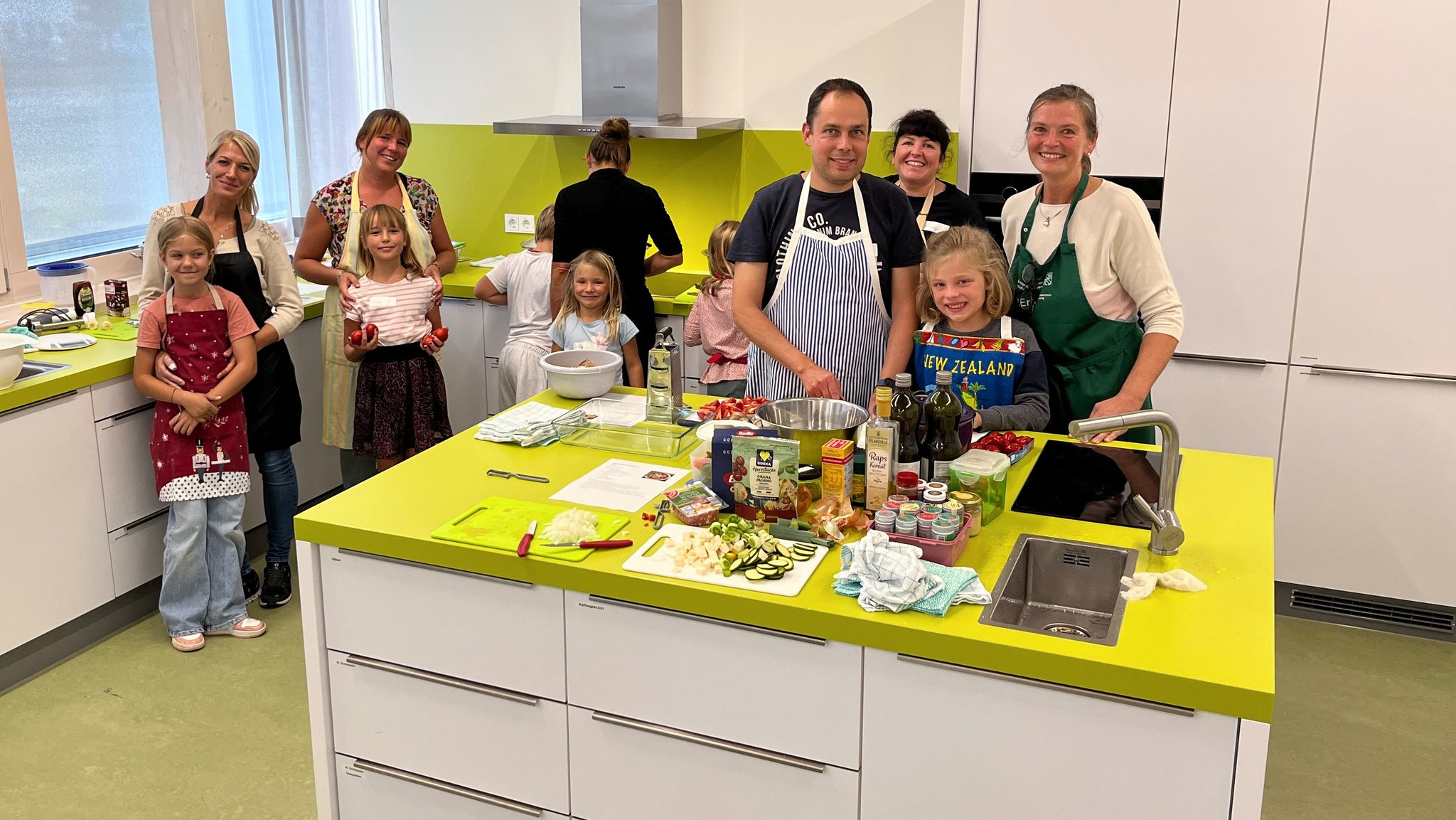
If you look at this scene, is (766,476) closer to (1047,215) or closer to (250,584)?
(1047,215)

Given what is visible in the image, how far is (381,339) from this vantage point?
3955 millimetres

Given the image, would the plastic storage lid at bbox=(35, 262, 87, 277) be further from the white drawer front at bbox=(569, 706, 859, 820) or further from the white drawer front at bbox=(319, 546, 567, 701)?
the white drawer front at bbox=(569, 706, 859, 820)

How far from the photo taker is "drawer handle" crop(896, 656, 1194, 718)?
176 centimetres

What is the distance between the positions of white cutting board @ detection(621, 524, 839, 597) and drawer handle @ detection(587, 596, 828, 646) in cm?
6

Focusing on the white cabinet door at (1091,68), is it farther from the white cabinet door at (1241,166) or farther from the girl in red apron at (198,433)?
the girl in red apron at (198,433)

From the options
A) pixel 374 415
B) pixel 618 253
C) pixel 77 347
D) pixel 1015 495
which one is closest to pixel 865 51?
pixel 618 253

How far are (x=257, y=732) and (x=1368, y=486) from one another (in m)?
3.51

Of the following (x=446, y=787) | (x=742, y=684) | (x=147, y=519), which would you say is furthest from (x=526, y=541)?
(x=147, y=519)

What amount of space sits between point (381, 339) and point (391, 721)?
1826 mm

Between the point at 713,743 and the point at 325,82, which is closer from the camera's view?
the point at 713,743

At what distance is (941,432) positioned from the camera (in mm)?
2354

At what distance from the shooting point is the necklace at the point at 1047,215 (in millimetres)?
3014

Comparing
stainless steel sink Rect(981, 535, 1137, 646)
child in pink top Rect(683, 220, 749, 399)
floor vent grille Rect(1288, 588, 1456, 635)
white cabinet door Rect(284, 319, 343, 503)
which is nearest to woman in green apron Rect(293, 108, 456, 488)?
white cabinet door Rect(284, 319, 343, 503)

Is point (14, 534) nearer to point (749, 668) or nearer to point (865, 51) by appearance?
point (749, 668)
